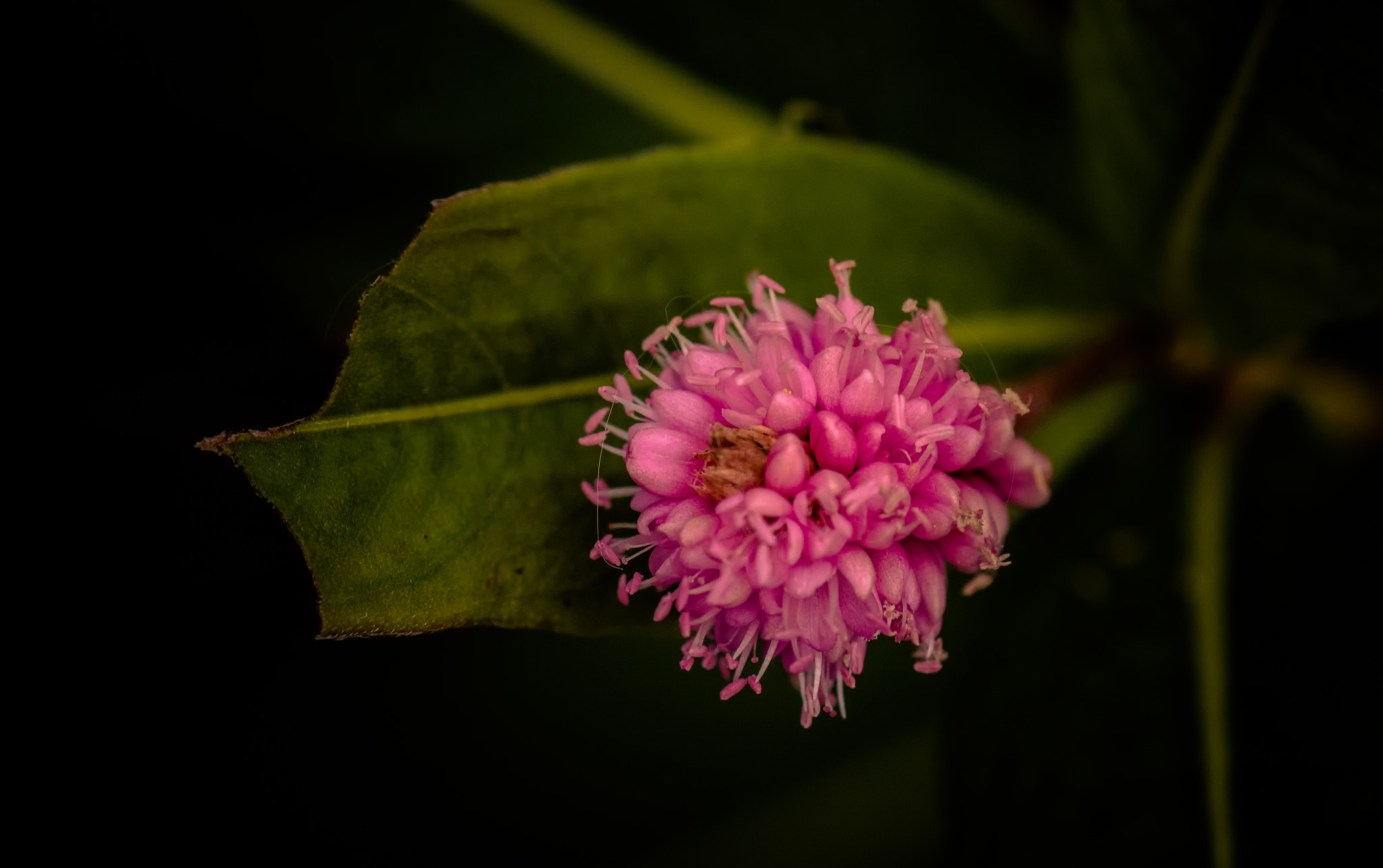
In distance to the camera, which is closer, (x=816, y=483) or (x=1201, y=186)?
(x=816, y=483)

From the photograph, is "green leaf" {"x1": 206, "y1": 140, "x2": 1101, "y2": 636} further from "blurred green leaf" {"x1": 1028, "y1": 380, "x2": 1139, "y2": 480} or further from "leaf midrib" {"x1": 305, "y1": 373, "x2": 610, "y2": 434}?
"blurred green leaf" {"x1": 1028, "y1": 380, "x2": 1139, "y2": 480}

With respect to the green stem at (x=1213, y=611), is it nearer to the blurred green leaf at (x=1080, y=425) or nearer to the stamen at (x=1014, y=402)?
the blurred green leaf at (x=1080, y=425)

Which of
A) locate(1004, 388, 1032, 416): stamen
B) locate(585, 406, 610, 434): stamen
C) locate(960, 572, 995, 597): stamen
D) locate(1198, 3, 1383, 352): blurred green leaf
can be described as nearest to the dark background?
locate(1198, 3, 1383, 352): blurred green leaf

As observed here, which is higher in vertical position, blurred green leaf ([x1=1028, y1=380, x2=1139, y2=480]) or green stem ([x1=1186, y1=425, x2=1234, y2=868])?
blurred green leaf ([x1=1028, y1=380, x2=1139, y2=480])

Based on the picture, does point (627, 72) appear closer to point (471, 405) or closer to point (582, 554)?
point (471, 405)

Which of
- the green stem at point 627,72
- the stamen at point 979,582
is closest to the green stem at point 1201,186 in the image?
the stamen at point 979,582

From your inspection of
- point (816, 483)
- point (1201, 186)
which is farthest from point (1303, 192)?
point (816, 483)
